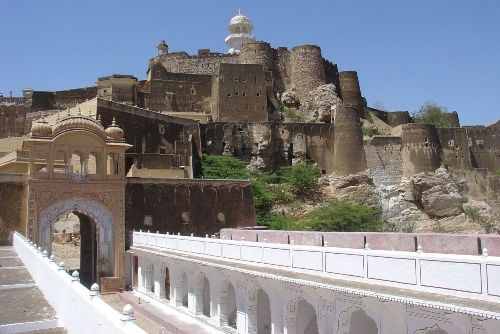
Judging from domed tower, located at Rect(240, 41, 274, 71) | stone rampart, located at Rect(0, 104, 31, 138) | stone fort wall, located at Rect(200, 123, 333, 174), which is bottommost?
stone fort wall, located at Rect(200, 123, 333, 174)

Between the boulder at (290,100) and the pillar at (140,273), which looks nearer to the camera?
the pillar at (140,273)

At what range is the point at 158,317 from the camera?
18.5 metres

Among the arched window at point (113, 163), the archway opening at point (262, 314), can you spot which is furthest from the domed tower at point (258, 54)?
the archway opening at point (262, 314)

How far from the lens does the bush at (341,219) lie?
1312 inches

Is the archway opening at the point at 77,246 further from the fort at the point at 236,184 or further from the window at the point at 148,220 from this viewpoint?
the window at the point at 148,220

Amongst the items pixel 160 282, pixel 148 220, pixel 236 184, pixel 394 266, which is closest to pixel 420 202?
pixel 236 184

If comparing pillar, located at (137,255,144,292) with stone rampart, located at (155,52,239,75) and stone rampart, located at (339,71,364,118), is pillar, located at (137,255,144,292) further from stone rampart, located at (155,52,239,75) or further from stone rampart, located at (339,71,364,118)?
stone rampart, located at (339,71,364,118)

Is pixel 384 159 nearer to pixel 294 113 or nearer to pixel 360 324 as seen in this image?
pixel 294 113

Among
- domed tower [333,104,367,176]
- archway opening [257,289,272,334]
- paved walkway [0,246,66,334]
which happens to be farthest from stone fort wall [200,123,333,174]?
paved walkway [0,246,66,334]

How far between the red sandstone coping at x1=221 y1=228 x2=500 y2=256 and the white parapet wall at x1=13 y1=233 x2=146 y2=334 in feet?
20.7

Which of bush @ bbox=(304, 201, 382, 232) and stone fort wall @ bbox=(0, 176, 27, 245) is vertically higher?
stone fort wall @ bbox=(0, 176, 27, 245)

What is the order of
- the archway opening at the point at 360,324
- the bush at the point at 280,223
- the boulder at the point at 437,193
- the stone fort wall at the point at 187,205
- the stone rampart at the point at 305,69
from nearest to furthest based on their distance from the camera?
the archway opening at the point at 360,324 < the stone fort wall at the point at 187,205 < the bush at the point at 280,223 < the boulder at the point at 437,193 < the stone rampart at the point at 305,69

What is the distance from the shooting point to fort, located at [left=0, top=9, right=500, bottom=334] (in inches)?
375

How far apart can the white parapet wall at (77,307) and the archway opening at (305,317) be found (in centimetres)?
586
